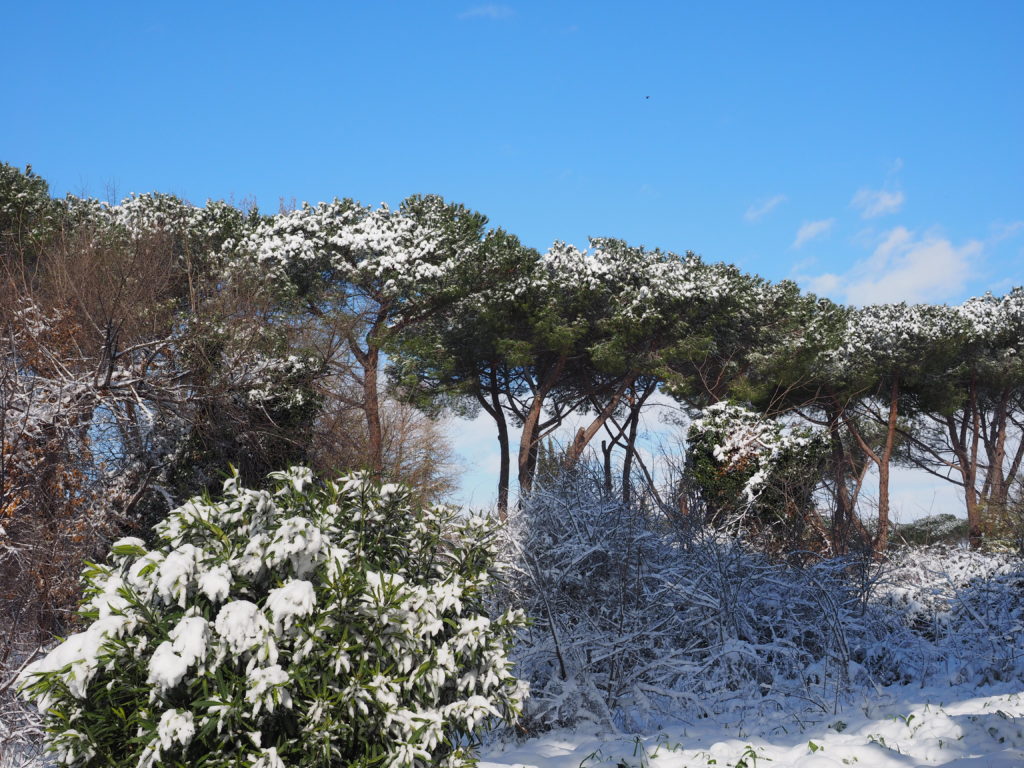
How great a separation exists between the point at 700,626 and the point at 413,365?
42.6 ft

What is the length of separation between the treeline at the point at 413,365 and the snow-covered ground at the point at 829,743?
2743 millimetres

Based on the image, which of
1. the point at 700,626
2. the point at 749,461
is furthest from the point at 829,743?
the point at 749,461

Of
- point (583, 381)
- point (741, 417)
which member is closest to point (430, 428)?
point (583, 381)

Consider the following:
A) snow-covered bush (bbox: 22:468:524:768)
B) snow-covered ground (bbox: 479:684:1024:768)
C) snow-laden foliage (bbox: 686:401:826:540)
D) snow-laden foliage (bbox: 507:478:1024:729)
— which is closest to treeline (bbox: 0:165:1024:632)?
snow-laden foliage (bbox: 686:401:826:540)

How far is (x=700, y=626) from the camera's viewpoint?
682 cm

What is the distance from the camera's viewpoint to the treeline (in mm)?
10383

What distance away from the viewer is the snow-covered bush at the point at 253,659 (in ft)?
10.1

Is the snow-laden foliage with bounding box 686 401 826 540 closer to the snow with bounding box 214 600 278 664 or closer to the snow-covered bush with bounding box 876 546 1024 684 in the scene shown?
the snow-covered bush with bounding box 876 546 1024 684

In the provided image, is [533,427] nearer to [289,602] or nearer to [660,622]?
[660,622]

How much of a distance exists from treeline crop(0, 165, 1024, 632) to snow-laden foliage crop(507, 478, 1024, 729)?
0.87 m

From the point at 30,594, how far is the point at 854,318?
1886 centimetres

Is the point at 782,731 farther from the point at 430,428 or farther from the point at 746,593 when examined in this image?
the point at 430,428

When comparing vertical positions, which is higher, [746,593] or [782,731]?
[746,593]

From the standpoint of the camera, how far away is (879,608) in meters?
7.60
